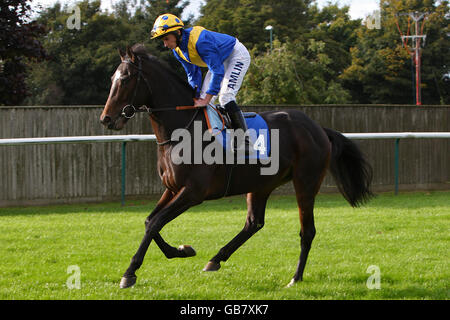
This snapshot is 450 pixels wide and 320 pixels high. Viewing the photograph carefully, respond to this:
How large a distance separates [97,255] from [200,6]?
3736 centimetres

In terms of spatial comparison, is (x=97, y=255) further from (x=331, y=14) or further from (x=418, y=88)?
(x=331, y=14)

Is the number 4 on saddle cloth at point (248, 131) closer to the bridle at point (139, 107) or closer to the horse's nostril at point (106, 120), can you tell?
the bridle at point (139, 107)

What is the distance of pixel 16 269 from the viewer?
547 centimetres

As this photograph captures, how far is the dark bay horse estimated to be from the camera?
4676 mm

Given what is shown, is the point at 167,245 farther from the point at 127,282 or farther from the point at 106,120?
the point at 106,120

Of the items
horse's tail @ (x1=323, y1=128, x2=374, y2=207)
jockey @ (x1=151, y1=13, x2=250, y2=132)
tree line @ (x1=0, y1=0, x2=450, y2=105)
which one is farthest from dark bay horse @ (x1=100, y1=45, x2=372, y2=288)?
tree line @ (x1=0, y1=0, x2=450, y2=105)

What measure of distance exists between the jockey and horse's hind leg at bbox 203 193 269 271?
34.1 inches

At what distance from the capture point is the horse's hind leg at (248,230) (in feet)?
17.6

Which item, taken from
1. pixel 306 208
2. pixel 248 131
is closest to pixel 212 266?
pixel 306 208

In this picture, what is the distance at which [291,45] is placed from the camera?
28109 mm

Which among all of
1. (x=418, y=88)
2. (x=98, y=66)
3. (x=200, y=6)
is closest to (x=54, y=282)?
(x=98, y=66)

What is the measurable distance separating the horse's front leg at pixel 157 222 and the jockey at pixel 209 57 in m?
0.86

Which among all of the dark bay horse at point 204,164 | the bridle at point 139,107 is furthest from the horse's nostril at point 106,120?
the bridle at point 139,107

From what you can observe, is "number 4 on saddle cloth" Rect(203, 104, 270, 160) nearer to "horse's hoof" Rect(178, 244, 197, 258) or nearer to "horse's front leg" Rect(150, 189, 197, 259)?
"horse's front leg" Rect(150, 189, 197, 259)
